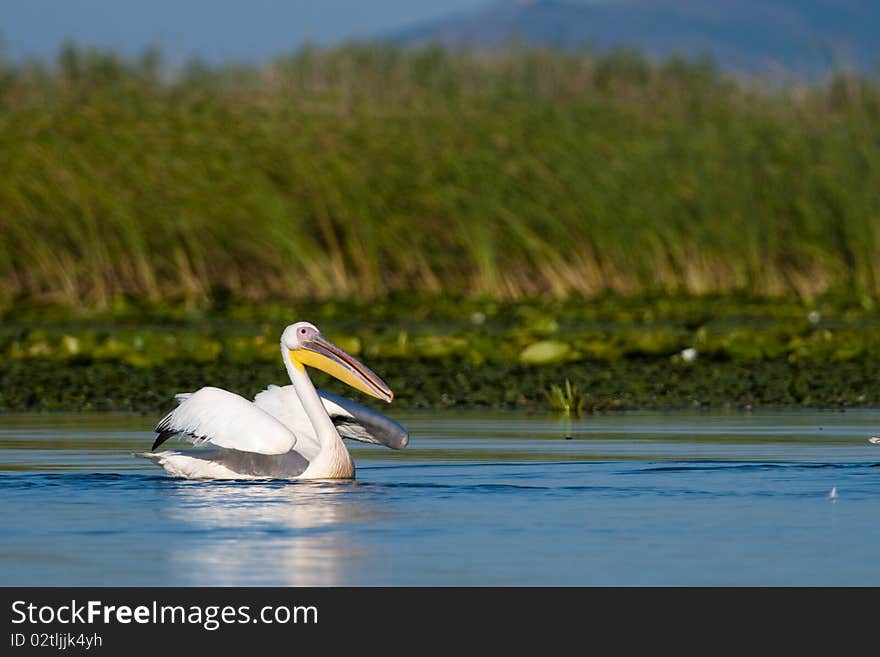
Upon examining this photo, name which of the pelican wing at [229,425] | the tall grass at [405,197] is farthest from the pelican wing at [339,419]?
the tall grass at [405,197]

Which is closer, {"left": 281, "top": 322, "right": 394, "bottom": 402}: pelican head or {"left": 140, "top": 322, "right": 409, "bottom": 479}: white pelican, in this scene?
{"left": 140, "top": 322, "right": 409, "bottom": 479}: white pelican

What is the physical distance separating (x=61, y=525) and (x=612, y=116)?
14150 mm

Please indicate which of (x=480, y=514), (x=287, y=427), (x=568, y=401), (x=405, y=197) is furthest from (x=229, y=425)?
(x=405, y=197)

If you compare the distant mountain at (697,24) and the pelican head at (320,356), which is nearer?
the pelican head at (320,356)

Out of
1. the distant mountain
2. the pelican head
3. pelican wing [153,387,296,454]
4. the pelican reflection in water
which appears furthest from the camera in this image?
the distant mountain

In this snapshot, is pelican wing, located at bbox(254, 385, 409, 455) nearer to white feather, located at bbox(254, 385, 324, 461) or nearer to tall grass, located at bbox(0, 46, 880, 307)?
white feather, located at bbox(254, 385, 324, 461)

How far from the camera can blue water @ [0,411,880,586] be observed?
237 inches

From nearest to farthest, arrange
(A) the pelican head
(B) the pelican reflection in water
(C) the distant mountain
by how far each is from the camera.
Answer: (B) the pelican reflection in water < (A) the pelican head < (C) the distant mountain

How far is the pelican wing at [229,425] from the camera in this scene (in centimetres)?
825

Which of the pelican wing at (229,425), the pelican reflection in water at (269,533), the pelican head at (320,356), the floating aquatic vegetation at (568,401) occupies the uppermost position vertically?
the floating aquatic vegetation at (568,401)

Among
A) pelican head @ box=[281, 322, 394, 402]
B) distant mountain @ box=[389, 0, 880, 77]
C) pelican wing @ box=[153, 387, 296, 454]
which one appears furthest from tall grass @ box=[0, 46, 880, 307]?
distant mountain @ box=[389, 0, 880, 77]

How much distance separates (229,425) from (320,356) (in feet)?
3.39

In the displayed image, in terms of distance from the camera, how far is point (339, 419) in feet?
30.7

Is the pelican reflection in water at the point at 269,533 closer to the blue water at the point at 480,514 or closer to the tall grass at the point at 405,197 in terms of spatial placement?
the blue water at the point at 480,514
